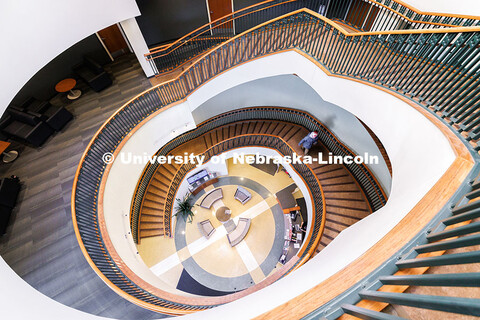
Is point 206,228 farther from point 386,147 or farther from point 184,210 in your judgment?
point 386,147

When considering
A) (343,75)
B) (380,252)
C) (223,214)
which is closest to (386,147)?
(343,75)

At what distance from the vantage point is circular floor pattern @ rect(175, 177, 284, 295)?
31.5 feet

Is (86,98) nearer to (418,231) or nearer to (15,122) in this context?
(15,122)

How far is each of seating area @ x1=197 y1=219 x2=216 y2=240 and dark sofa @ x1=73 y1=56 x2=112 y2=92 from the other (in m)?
7.04

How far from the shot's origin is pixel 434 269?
1.41 meters

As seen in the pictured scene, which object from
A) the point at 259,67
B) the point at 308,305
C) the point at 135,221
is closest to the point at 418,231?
the point at 308,305

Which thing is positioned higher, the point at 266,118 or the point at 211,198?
the point at 266,118

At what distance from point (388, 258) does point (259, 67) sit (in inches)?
260

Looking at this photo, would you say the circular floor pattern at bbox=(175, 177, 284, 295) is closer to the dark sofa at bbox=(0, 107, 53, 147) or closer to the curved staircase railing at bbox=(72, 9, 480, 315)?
the curved staircase railing at bbox=(72, 9, 480, 315)

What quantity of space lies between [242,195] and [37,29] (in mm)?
9397

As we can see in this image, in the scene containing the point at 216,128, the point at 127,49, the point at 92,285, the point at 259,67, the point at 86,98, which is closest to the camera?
the point at 92,285

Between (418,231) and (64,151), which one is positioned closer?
(418,231)

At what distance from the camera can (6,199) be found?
529cm

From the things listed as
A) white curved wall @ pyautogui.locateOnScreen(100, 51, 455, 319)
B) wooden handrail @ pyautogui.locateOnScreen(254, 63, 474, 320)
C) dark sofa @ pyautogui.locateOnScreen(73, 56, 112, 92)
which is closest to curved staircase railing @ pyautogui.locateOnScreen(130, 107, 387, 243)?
white curved wall @ pyautogui.locateOnScreen(100, 51, 455, 319)
